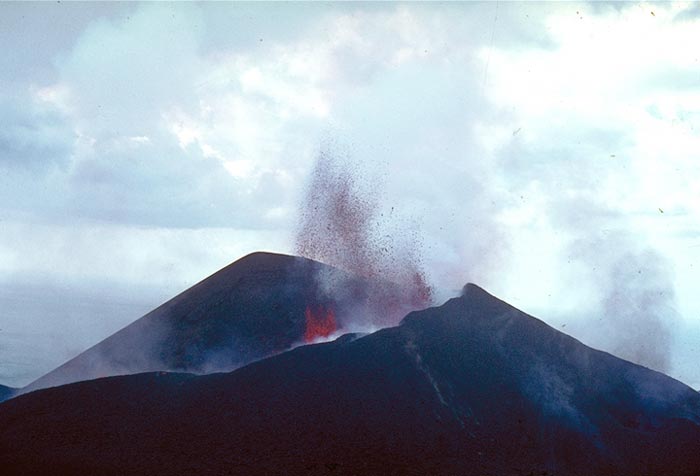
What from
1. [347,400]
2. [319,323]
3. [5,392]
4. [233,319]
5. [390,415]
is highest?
[5,392]

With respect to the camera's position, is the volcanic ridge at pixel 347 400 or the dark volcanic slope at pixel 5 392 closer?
the volcanic ridge at pixel 347 400

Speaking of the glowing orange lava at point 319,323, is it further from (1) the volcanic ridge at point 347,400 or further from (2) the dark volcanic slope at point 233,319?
(2) the dark volcanic slope at point 233,319

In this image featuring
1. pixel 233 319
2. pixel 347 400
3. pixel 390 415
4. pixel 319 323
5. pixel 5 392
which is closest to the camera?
pixel 390 415

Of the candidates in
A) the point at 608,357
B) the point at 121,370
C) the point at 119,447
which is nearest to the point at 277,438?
the point at 119,447

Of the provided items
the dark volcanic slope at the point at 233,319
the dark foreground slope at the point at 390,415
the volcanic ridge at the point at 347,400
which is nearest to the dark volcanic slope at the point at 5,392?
the dark volcanic slope at the point at 233,319

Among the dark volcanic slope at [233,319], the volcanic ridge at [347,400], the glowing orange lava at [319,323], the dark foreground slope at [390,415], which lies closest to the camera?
the dark foreground slope at [390,415]

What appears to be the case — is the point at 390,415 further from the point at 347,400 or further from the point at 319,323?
the point at 319,323

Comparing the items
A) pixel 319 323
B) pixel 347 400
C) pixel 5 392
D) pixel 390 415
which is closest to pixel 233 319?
pixel 319 323
